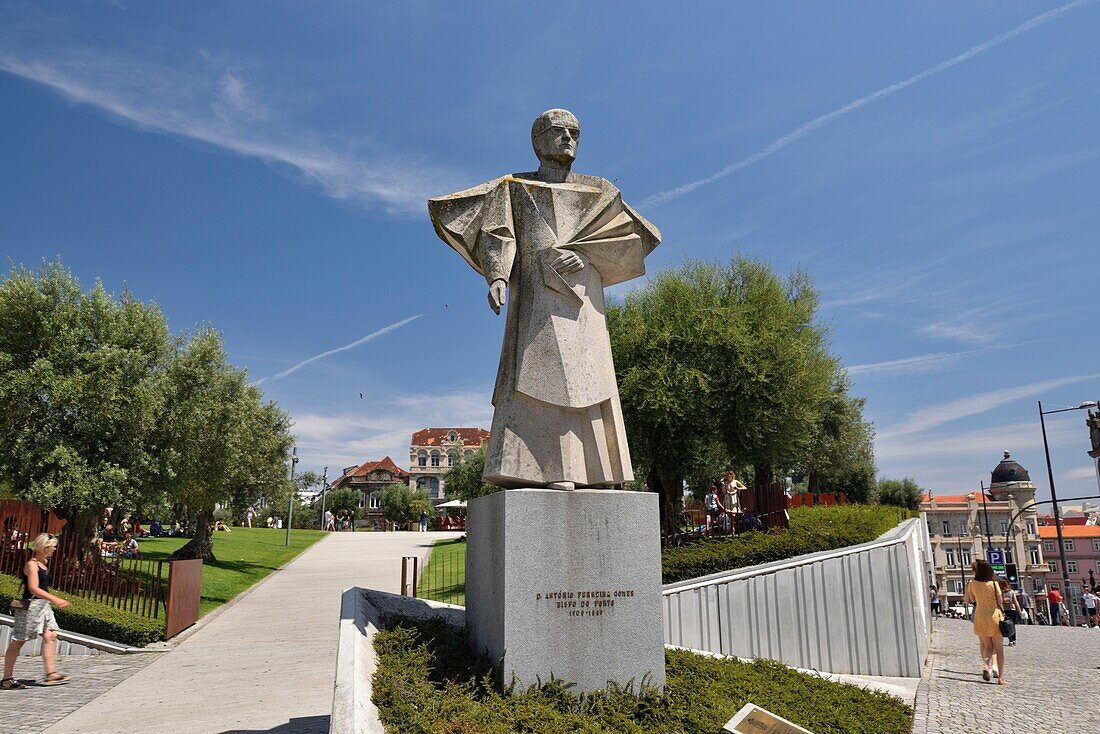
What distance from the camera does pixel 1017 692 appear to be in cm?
980

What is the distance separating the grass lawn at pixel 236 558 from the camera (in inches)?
794

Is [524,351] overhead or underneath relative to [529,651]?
overhead

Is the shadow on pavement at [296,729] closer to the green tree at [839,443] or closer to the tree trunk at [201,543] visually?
the tree trunk at [201,543]

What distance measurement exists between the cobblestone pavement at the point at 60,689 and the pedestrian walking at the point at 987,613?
39.8 ft

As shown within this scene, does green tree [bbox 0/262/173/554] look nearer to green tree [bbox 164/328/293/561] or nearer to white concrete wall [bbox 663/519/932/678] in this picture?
green tree [bbox 164/328/293/561]

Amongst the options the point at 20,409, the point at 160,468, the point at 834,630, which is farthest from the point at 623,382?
the point at 20,409

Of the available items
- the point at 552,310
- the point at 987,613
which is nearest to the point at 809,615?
the point at 987,613

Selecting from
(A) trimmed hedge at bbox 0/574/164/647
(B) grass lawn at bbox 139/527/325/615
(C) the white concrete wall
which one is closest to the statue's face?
(C) the white concrete wall

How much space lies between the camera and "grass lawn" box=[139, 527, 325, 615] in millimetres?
20156

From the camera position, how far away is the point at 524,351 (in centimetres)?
554

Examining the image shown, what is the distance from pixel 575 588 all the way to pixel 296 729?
4183 millimetres

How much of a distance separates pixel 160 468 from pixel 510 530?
15142 millimetres

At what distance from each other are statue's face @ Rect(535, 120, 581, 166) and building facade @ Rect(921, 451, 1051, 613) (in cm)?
8356

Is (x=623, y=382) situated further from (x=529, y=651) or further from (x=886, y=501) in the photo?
(x=886, y=501)
